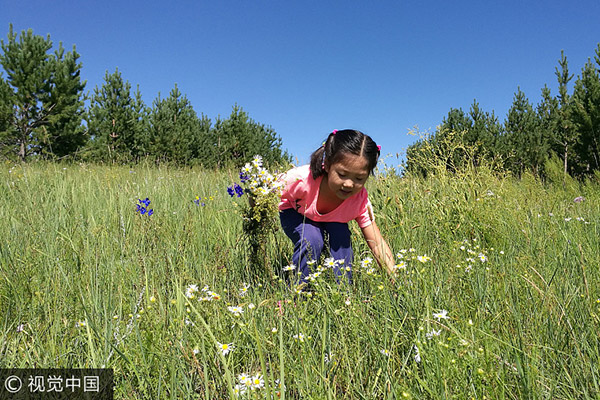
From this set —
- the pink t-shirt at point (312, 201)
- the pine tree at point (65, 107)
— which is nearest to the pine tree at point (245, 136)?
the pine tree at point (65, 107)

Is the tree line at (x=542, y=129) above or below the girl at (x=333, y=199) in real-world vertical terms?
above

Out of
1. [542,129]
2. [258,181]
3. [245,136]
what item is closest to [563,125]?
[542,129]

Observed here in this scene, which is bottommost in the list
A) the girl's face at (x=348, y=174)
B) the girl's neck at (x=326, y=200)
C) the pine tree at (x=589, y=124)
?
the girl's neck at (x=326, y=200)

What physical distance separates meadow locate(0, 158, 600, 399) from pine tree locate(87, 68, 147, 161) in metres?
18.0

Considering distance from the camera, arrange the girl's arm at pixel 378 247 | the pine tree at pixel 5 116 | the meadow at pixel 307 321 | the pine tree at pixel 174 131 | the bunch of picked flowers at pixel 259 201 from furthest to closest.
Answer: the pine tree at pixel 174 131
the pine tree at pixel 5 116
the girl's arm at pixel 378 247
the bunch of picked flowers at pixel 259 201
the meadow at pixel 307 321

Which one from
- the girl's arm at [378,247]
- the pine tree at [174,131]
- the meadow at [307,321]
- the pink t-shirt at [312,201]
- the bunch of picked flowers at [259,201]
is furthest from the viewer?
the pine tree at [174,131]

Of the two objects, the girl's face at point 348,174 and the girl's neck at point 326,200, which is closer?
the girl's face at point 348,174

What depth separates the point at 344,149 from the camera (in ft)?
7.45

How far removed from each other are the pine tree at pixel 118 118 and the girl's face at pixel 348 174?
1846cm

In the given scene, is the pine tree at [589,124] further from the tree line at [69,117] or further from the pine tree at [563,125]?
the tree line at [69,117]

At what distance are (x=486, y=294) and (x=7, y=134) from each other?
19.1 metres

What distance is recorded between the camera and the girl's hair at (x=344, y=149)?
2.27m

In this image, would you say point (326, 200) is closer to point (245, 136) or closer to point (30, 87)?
point (30, 87)

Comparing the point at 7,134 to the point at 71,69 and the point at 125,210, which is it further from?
the point at 125,210
